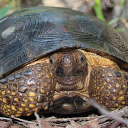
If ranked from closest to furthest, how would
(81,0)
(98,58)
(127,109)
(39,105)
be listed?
(127,109), (39,105), (98,58), (81,0)

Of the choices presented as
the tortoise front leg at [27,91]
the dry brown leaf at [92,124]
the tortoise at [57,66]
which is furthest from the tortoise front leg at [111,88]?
the tortoise front leg at [27,91]

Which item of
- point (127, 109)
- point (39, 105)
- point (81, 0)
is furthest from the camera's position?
point (81, 0)

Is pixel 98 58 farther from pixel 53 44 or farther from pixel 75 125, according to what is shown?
pixel 75 125

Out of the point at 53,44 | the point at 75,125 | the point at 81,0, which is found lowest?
the point at 75,125

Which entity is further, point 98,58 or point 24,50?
point 98,58

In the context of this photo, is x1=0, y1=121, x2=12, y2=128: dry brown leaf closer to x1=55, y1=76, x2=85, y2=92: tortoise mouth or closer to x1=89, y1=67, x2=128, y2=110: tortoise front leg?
x1=55, y1=76, x2=85, y2=92: tortoise mouth

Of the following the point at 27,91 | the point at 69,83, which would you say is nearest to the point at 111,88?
the point at 69,83

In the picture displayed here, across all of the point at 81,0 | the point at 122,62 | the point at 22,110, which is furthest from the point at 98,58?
the point at 81,0

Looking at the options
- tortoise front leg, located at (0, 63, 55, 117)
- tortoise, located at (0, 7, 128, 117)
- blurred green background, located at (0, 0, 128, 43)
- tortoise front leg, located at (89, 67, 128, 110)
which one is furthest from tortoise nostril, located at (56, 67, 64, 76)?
blurred green background, located at (0, 0, 128, 43)
